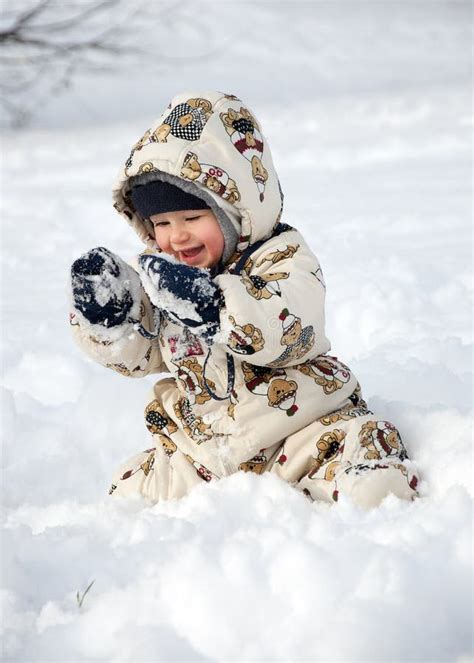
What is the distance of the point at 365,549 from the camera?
1764 millimetres

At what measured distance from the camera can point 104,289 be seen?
7.61ft

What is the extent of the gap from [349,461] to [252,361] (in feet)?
1.04

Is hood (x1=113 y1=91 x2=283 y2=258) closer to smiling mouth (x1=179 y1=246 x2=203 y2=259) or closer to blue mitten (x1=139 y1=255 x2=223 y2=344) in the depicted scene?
smiling mouth (x1=179 y1=246 x2=203 y2=259)

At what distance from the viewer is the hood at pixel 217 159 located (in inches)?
93.2

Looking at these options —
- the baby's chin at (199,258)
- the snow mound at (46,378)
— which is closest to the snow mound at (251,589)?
the baby's chin at (199,258)

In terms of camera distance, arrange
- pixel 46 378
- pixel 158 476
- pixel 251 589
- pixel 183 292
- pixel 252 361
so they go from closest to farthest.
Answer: pixel 251 589 → pixel 183 292 → pixel 252 361 → pixel 158 476 → pixel 46 378

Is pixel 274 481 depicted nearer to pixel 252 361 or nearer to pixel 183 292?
pixel 252 361

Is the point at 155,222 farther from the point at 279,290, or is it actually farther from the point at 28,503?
the point at 28,503

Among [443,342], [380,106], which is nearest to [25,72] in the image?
[380,106]

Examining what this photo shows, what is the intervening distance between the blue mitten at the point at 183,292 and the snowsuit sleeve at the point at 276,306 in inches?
1.2

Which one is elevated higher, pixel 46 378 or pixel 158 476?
pixel 158 476

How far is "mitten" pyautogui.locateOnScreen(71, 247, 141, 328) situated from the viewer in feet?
7.55

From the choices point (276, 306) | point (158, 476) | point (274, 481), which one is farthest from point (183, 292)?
point (158, 476)

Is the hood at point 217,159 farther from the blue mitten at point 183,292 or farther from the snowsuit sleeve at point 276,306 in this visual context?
the blue mitten at point 183,292
